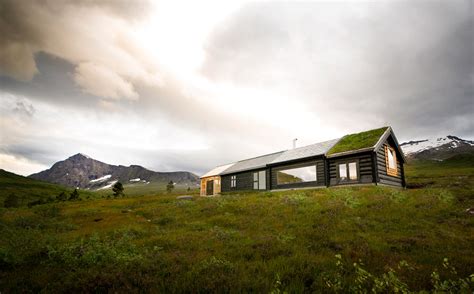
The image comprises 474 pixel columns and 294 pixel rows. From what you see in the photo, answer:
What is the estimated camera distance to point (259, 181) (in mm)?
32625

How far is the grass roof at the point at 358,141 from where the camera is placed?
22.4 metres

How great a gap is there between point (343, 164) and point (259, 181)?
38.8ft

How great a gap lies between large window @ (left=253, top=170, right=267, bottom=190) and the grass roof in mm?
9992

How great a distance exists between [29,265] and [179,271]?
15.8 ft

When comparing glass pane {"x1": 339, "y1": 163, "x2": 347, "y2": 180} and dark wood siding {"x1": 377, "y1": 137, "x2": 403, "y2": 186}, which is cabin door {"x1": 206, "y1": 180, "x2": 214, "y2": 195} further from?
dark wood siding {"x1": 377, "y1": 137, "x2": 403, "y2": 186}

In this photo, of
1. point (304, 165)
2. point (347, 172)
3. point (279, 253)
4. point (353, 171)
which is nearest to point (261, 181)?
point (304, 165)

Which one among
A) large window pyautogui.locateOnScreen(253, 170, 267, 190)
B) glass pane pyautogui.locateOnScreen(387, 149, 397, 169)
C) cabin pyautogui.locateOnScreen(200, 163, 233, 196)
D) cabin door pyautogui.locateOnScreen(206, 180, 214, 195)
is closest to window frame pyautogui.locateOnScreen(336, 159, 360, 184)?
glass pane pyautogui.locateOnScreen(387, 149, 397, 169)

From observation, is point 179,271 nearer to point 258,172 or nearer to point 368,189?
point 368,189

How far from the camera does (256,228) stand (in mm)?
12148

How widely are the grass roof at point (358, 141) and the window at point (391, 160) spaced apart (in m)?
1.91

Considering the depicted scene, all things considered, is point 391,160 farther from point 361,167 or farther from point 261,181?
point 261,181

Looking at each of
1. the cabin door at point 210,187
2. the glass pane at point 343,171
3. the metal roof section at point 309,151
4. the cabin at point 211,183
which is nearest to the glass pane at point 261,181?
the metal roof section at point 309,151

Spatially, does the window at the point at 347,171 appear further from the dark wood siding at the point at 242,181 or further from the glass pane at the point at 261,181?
the glass pane at the point at 261,181

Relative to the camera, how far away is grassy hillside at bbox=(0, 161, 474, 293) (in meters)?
5.23
